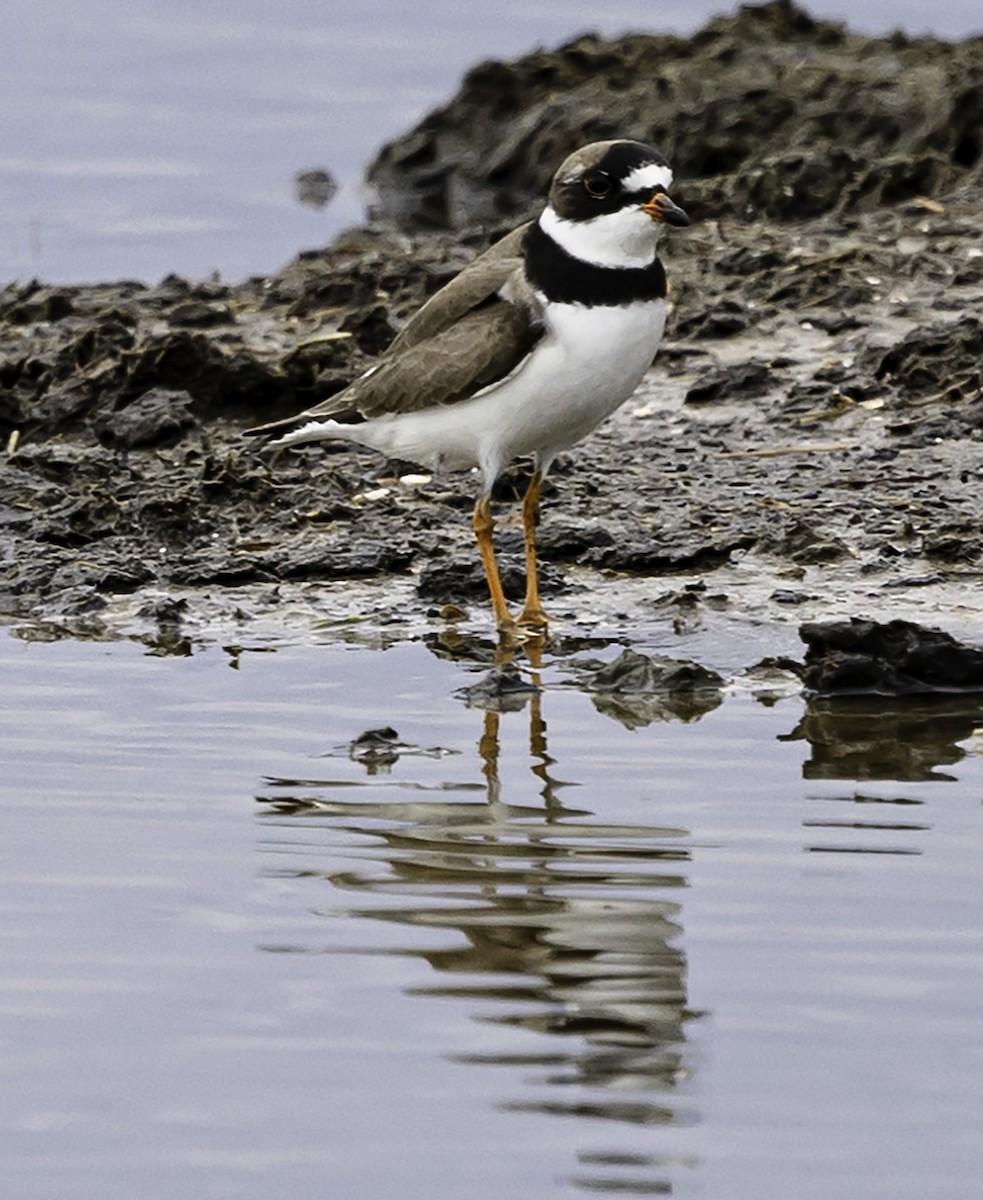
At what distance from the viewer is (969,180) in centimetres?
1387

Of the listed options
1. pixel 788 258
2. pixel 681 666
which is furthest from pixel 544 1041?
pixel 788 258

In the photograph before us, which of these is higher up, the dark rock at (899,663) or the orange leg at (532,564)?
the orange leg at (532,564)

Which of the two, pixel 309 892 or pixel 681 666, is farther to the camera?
pixel 681 666

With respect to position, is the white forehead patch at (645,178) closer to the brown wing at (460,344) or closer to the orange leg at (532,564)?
the brown wing at (460,344)

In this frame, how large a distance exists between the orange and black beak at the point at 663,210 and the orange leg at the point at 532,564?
3.55 ft

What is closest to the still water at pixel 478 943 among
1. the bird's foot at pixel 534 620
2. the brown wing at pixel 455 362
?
the bird's foot at pixel 534 620

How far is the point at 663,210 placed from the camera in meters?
8.20

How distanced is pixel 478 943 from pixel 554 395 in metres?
2.98

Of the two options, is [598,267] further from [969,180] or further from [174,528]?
[969,180]

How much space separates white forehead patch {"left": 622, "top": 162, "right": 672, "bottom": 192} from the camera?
830 cm

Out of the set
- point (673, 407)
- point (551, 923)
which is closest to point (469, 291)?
point (673, 407)

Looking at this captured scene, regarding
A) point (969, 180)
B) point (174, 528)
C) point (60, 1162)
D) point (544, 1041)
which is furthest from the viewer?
point (969, 180)

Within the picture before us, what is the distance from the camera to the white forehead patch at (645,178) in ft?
27.2

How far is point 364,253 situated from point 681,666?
23.3 feet
